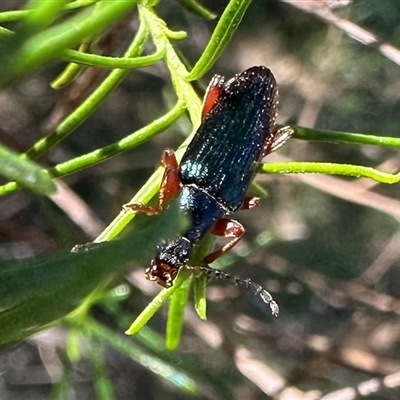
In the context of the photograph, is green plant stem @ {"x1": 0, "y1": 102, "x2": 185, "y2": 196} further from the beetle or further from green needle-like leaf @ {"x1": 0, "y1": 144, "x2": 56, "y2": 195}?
green needle-like leaf @ {"x1": 0, "y1": 144, "x2": 56, "y2": 195}

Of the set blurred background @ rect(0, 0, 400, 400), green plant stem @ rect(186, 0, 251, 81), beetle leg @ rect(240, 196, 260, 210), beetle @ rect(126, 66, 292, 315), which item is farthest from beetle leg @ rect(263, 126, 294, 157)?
blurred background @ rect(0, 0, 400, 400)

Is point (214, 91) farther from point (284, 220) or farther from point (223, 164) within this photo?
point (284, 220)

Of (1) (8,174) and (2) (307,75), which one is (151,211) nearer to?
(1) (8,174)

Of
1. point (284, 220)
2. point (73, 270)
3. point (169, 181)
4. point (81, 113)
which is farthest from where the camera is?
point (284, 220)

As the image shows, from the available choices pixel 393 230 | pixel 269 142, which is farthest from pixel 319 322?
pixel 269 142

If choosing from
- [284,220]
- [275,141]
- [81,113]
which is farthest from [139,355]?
[284,220]
